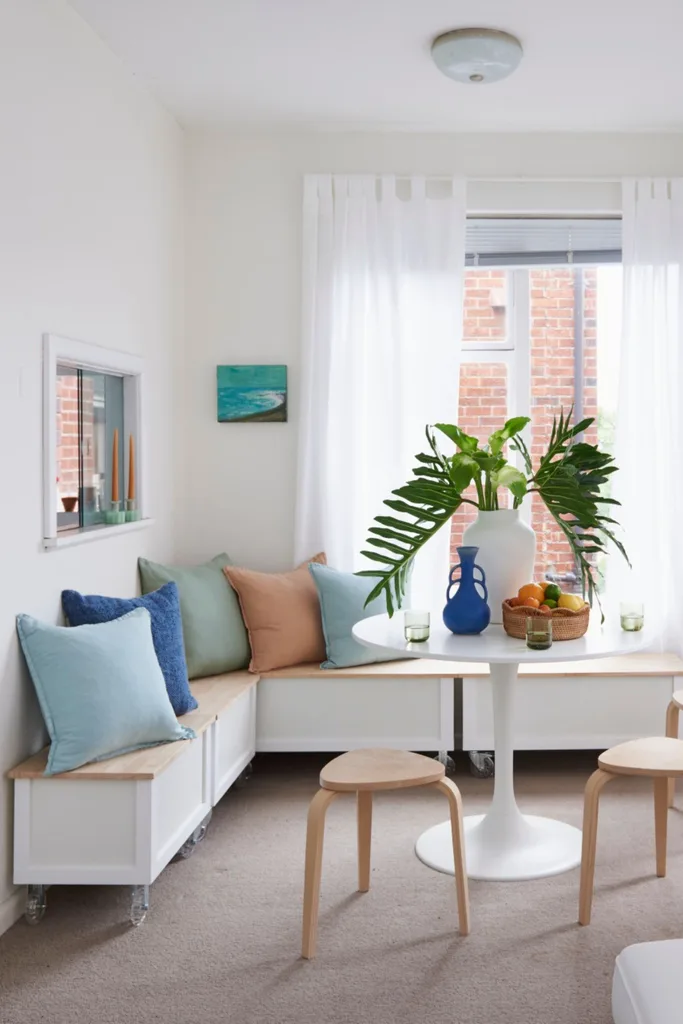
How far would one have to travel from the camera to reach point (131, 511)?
3764 millimetres

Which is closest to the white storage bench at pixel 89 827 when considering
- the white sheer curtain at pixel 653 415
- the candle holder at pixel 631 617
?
the candle holder at pixel 631 617

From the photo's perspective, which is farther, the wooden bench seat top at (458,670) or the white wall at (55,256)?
the wooden bench seat top at (458,670)

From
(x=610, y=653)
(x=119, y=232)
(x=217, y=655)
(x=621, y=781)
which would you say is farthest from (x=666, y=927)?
(x=119, y=232)

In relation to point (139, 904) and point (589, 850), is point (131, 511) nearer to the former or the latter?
point (139, 904)

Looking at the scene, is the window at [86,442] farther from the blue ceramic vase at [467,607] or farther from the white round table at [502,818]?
the blue ceramic vase at [467,607]

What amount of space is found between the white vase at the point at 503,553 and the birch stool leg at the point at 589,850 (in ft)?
2.05

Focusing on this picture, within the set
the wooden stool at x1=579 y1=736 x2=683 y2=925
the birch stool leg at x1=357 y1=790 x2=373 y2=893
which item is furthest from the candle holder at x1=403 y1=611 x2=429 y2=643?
the wooden stool at x1=579 y1=736 x2=683 y2=925

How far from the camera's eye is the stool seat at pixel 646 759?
8.77ft

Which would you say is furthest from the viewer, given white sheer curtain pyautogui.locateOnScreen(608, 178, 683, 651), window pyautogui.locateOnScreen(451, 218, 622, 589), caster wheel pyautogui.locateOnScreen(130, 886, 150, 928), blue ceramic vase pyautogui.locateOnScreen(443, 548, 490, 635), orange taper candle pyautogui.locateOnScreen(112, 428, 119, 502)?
window pyautogui.locateOnScreen(451, 218, 622, 589)

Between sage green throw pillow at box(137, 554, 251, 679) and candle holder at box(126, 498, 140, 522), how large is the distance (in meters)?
0.19

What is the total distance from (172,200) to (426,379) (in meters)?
1.35

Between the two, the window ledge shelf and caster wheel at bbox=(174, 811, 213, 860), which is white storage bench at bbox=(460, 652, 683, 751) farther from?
the window ledge shelf

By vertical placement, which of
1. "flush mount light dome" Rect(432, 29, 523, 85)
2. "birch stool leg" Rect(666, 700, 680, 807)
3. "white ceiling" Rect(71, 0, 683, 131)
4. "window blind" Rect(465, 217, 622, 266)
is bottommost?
"birch stool leg" Rect(666, 700, 680, 807)

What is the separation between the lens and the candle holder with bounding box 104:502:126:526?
359 centimetres
